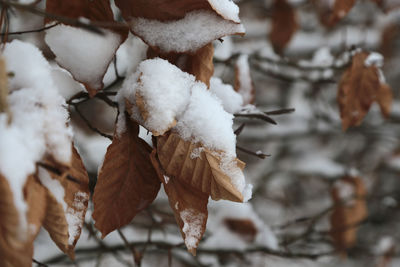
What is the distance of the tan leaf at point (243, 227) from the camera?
111cm

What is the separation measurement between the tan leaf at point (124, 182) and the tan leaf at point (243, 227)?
78 cm

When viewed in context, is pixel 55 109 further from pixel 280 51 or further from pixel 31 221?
pixel 280 51

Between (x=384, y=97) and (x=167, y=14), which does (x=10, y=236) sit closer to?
(x=167, y=14)

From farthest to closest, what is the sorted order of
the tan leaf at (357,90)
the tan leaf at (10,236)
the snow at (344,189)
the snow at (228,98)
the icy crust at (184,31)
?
the snow at (344,189) < the tan leaf at (357,90) < the snow at (228,98) < the icy crust at (184,31) < the tan leaf at (10,236)

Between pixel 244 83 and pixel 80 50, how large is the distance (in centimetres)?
41

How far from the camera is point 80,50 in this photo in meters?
0.38

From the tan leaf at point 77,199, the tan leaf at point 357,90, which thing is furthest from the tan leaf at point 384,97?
the tan leaf at point 77,199

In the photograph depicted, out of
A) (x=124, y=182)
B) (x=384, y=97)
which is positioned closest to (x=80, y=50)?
(x=124, y=182)

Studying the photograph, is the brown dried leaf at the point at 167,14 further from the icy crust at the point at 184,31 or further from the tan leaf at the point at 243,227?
the tan leaf at the point at 243,227

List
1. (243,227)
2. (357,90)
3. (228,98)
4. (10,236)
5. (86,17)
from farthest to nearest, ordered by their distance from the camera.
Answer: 1. (243,227)
2. (357,90)
3. (228,98)
4. (86,17)
5. (10,236)

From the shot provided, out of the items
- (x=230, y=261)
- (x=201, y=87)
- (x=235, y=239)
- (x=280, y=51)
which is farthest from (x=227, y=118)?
(x=230, y=261)

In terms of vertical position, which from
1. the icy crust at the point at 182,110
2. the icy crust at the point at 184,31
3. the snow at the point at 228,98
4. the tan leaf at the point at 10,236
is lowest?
the snow at the point at 228,98

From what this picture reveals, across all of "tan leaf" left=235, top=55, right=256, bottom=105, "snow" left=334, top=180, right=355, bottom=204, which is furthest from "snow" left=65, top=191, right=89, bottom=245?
"snow" left=334, top=180, right=355, bottom=204

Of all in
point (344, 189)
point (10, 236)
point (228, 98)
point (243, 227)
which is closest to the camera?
point (10, 236)
